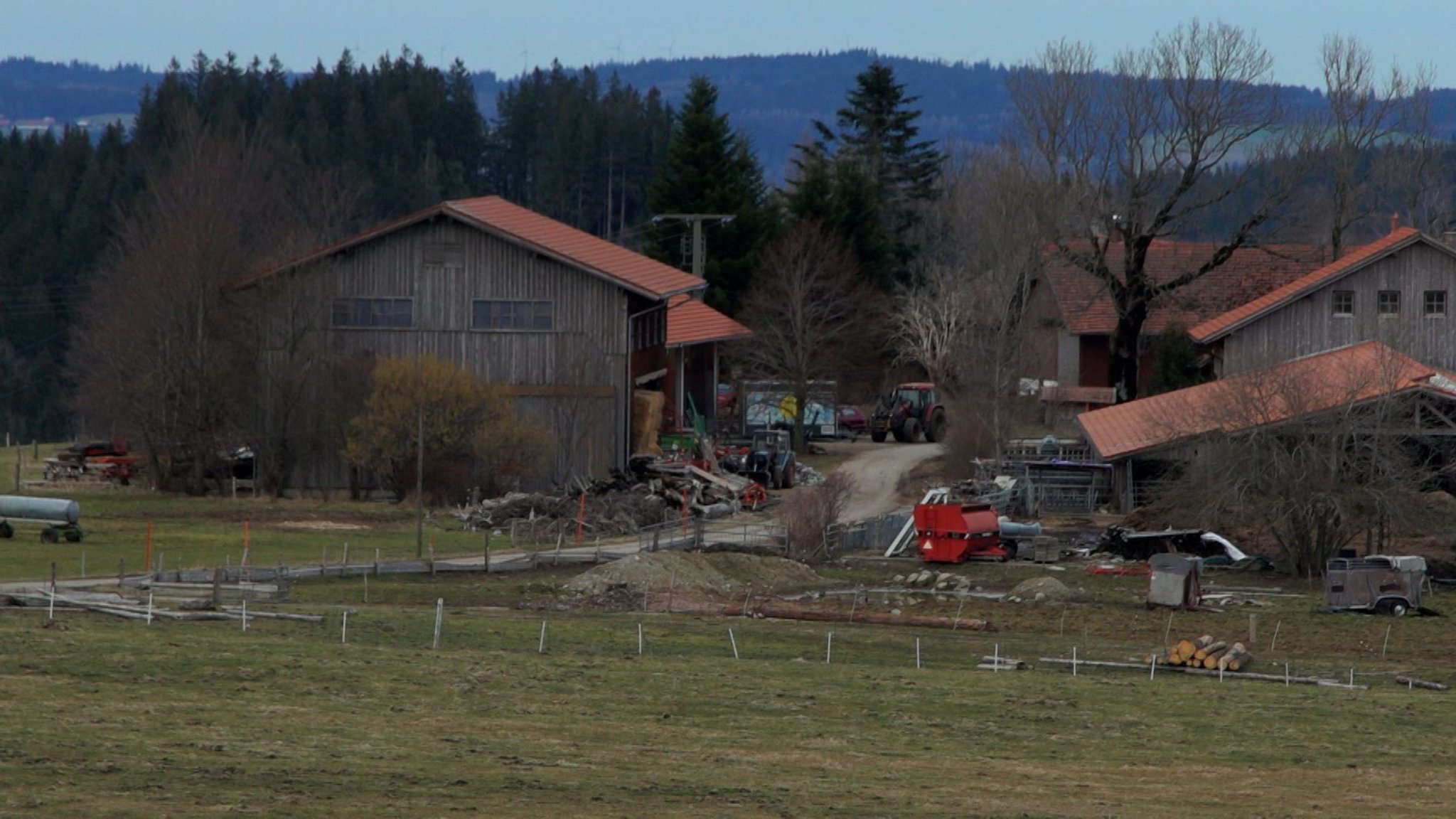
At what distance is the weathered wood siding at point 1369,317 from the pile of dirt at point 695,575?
23517 mm

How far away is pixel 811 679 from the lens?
25141mm

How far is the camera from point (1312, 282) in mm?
58906

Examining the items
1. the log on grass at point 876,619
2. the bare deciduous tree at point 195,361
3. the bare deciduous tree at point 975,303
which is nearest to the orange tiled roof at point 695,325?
the bare deciduous tree at point 975,303

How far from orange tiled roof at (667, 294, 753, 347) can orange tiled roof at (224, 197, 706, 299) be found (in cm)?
395

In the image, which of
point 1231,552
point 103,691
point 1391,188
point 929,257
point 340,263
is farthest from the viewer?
point 929,257

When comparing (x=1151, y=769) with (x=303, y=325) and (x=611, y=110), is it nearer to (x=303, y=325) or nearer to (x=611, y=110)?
(x=303, y=325)

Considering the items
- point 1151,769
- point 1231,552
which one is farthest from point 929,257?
point 1151,769

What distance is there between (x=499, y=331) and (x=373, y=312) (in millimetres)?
3903

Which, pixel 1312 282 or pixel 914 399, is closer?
pixel 1312 282

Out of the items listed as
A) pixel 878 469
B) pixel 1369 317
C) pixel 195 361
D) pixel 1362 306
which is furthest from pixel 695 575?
pixel 1362 306

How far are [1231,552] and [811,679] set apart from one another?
21.0 m

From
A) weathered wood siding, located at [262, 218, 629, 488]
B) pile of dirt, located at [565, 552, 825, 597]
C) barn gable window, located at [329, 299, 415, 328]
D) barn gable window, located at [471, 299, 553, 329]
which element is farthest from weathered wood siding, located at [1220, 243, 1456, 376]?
barn gable window, located at [329, 299, 415, 328]

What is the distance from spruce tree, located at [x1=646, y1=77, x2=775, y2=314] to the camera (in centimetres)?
8512

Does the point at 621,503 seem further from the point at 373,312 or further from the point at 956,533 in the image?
the point at 373,312
